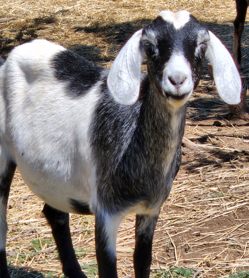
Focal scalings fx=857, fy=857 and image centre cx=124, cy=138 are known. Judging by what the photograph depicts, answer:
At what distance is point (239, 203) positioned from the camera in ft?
19.7

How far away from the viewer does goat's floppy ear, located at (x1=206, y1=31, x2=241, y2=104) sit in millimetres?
3688

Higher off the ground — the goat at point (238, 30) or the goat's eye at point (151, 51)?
the goat's eye at point (151, 51)

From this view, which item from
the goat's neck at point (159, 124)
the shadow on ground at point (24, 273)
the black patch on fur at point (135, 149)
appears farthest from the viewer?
the shadow on ground at point (24, 273)

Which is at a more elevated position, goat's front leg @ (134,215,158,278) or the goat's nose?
the goat's nose

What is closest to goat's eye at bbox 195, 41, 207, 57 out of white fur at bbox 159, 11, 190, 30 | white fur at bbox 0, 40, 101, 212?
white fur at bbox 159, 11, 190, 30

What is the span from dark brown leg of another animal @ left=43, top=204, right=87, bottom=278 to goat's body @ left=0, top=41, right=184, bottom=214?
0.44m

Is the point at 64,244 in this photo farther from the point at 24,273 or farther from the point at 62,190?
the point at 62,190

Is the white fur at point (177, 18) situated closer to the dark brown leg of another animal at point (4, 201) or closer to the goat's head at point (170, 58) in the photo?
the goat's head at point (170, 58)

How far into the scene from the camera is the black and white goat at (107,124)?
3.65 m

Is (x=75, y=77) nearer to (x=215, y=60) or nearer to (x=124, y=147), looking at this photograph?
(x=124, y=147)

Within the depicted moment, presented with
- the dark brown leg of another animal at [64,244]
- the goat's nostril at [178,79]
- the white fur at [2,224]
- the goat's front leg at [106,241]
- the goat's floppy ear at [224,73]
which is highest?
the goat's nostril at [178,79]

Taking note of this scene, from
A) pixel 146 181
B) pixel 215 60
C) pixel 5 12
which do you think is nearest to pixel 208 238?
pixel 146 181

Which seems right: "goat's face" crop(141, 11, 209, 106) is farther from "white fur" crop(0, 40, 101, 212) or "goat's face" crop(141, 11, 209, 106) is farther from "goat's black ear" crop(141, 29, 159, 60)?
"white fur" crop(0, 40, 101, 212)

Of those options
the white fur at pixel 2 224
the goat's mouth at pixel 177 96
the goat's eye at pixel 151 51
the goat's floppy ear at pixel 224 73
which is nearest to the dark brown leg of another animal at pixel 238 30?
the white fur at pixel 2 224
